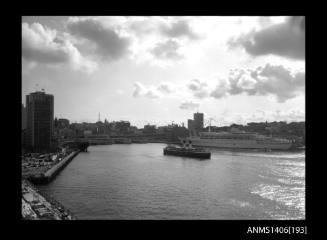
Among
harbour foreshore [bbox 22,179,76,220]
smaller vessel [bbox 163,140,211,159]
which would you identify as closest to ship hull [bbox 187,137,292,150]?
smaller vessel [bbox 163,140,211,159]

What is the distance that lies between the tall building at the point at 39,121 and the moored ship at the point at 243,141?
13.8 m


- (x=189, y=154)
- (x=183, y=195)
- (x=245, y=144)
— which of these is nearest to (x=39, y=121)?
(x=189, y=154)

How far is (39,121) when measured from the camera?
26578mm

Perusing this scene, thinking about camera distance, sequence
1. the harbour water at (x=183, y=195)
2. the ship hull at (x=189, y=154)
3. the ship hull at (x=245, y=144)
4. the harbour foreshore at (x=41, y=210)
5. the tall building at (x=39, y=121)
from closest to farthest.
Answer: the harbour foreshore at (x=41, y=210)
the harbour water at (x=183, y=195)
the ship hull at (x=189, y=154)
the ship hull at (x=245, y=144)
the tall building at (x=39, y=121)

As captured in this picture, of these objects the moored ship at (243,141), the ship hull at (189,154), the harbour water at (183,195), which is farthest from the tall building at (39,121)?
the harbour water at (183,195)

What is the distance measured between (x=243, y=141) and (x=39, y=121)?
17.6 meters

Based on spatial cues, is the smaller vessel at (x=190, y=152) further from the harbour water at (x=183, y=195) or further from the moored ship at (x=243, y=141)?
the moored ship at (x=243, y=141)

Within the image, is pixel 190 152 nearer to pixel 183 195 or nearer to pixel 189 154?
pixel 189 154

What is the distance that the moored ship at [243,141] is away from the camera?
2534 cm

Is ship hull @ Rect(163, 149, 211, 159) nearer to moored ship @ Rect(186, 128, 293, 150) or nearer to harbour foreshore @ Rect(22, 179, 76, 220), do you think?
moored ship @ Rect(186, 128, 293, 150)

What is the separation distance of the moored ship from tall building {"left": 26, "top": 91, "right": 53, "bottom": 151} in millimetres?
13793
